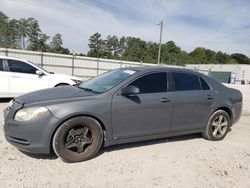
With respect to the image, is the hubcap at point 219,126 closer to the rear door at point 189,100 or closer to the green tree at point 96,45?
the rear door at point 189,100

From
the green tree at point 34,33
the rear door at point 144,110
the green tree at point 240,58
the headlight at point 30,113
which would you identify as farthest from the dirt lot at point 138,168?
the green tree at point 240,58

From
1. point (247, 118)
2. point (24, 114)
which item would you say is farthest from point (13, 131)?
point (247, 118)

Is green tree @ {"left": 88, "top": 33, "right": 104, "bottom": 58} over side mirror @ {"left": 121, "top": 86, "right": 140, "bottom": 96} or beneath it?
over

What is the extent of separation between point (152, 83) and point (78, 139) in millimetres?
1691

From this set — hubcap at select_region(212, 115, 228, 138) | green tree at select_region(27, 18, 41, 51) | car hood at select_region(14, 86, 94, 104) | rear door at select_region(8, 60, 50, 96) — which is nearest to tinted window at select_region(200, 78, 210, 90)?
hubcap at select_region(212, 115, 228, 138)

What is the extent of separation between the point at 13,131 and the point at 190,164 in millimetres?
2824

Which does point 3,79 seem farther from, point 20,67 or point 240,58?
point 240,58

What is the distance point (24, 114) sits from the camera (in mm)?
3707

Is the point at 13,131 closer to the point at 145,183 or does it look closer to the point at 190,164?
the point at 145,183

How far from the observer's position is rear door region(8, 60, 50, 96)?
8.38 meters

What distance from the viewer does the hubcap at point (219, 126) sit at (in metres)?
5.43

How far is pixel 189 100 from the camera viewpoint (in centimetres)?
492

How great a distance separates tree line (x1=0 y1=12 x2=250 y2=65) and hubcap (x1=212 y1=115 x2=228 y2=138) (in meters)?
44.9

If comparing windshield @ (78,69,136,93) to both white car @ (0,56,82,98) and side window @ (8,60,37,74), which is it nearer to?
white car @ (0,56,82,98)
